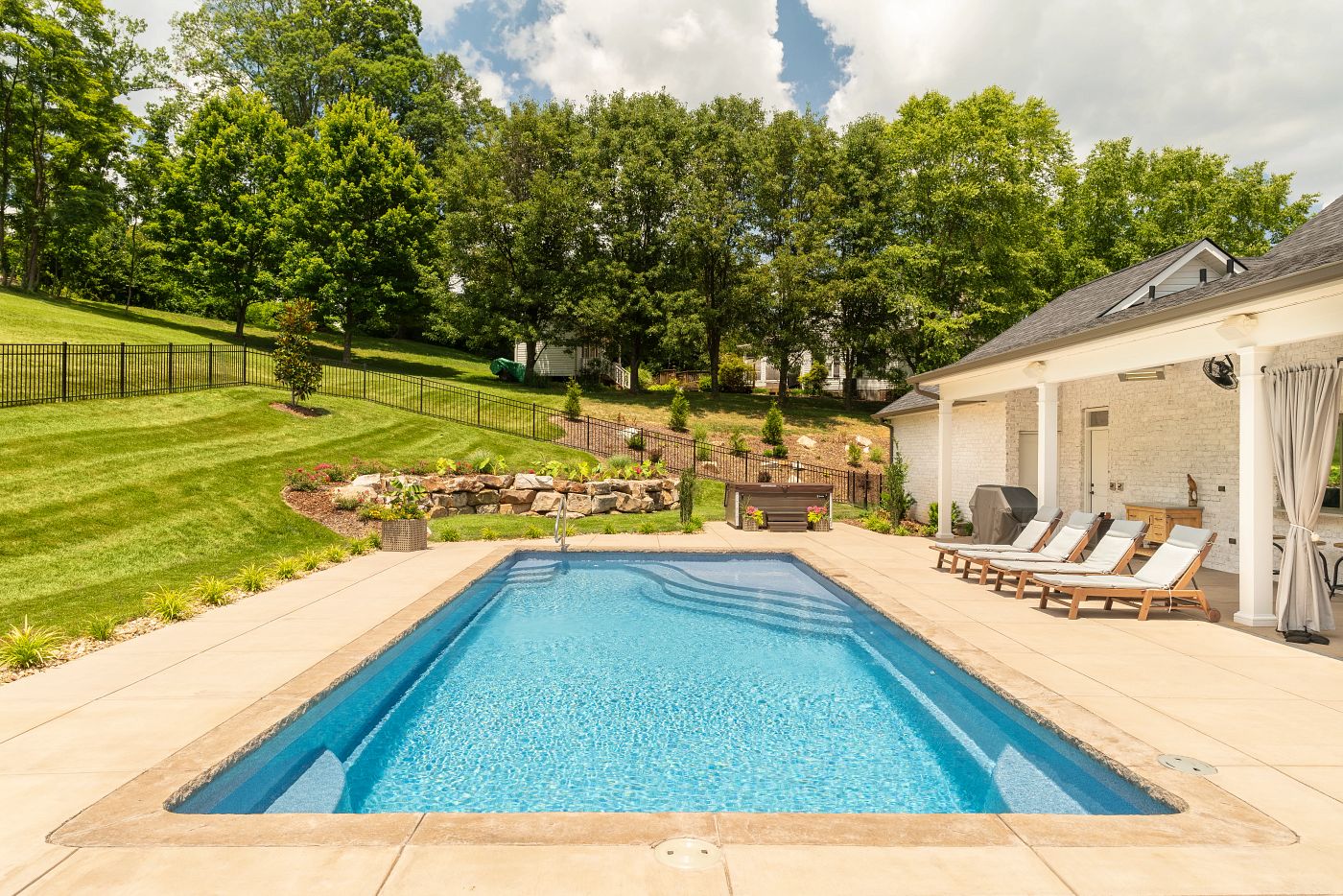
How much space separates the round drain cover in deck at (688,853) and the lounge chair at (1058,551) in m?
7.87

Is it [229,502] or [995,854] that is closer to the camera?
[995,854]

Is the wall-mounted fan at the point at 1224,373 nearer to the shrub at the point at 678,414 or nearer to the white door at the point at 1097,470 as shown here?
the white door at the point at 1097,470

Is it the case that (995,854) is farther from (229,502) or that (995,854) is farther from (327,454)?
(327,454)

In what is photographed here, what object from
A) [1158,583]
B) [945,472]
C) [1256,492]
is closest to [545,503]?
[945,472]

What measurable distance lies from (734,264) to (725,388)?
7.97 metres

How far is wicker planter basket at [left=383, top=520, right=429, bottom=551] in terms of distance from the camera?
12.2 meters

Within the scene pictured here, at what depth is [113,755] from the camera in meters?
3.90

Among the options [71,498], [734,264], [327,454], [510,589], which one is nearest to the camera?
[510,589]

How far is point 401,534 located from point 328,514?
288 cm

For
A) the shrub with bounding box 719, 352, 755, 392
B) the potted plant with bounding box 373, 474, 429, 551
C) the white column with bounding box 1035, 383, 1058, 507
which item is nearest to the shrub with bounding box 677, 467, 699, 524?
the potted plant with bounding box 373, 474, 429, 551

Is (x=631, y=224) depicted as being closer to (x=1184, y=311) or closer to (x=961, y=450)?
(x=961, y=450)

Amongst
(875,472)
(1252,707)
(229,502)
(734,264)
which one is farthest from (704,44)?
A: (1252,707)

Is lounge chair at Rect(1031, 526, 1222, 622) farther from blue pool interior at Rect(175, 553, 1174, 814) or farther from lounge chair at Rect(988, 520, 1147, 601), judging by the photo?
blue pool interior at Rect(175, 553, 1174, 814)

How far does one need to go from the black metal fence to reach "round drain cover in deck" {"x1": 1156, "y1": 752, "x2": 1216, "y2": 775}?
16224 mm
